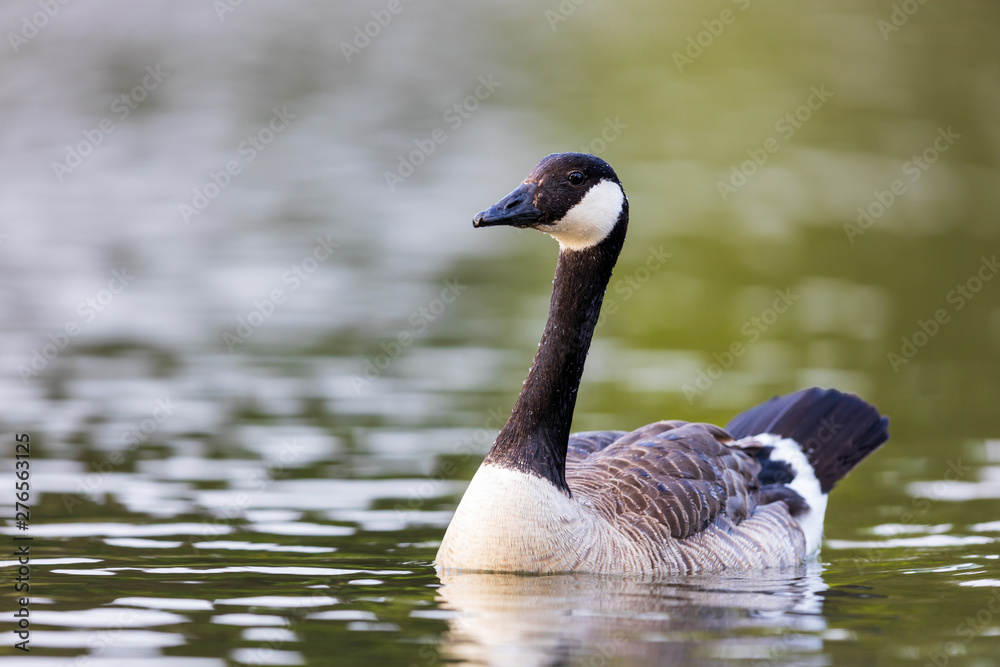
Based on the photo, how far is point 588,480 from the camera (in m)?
11.7

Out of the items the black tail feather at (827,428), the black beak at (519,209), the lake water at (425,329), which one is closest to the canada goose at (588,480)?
the black beak at (519,209)

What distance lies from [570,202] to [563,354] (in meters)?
1.19

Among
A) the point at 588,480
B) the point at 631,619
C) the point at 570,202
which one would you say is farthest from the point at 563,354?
the point at 631,619

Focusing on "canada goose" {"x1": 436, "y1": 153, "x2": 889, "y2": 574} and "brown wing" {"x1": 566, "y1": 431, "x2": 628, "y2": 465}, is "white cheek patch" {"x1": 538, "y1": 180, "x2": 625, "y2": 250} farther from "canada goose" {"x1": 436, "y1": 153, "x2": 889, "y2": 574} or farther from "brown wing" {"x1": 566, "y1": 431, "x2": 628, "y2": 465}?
"brown wing" {"x1": 566, "y1": 431, "x2": 628, "y2": 465}

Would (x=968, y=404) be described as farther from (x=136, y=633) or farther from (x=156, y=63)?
(x=156, y=63)

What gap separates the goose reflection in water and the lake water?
0.04m

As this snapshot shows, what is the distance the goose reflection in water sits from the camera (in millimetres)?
8727

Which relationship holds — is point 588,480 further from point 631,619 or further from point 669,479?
point 631,619

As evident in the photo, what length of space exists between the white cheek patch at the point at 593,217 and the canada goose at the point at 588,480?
0.01 metres

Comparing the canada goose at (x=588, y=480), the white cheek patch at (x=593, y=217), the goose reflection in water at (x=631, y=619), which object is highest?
the white cheek patch at (x=593, y=217)

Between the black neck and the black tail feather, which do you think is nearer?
the black neck

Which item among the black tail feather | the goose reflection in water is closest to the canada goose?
the goose reflection in water

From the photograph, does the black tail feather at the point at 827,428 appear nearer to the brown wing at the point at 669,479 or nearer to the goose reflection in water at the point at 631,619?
the brown wing at the point at 669,479

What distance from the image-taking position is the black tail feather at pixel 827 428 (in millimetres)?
13492
